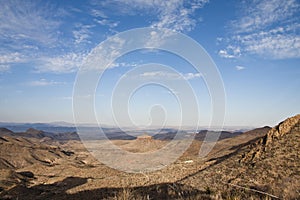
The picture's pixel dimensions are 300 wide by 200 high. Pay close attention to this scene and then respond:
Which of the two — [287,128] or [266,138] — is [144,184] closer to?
[266,138]

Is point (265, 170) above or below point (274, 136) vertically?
below

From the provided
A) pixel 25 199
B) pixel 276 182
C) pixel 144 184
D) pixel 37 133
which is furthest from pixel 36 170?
pixel 37 133

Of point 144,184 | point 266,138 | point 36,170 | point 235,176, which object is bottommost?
point 36,170

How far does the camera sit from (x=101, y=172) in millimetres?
23922

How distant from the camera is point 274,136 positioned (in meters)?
12.9

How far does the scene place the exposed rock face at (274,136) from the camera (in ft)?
38.3

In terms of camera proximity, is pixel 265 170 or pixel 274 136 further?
pixel 274 136

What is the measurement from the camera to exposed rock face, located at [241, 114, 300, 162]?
38.3ft

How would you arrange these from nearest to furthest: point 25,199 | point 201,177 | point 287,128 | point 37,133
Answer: point 201,177 < point 287,128 < point 25,199 < point 37,133

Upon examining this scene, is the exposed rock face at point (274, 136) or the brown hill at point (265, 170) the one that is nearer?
the brown hill at point (265, 170)

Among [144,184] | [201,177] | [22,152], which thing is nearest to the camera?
[201,177]

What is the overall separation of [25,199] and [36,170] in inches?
571

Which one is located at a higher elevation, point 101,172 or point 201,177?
point 201,177

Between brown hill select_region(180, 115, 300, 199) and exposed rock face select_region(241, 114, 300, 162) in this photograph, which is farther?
exposed rock face select_region(241, 114, 300, 162)
